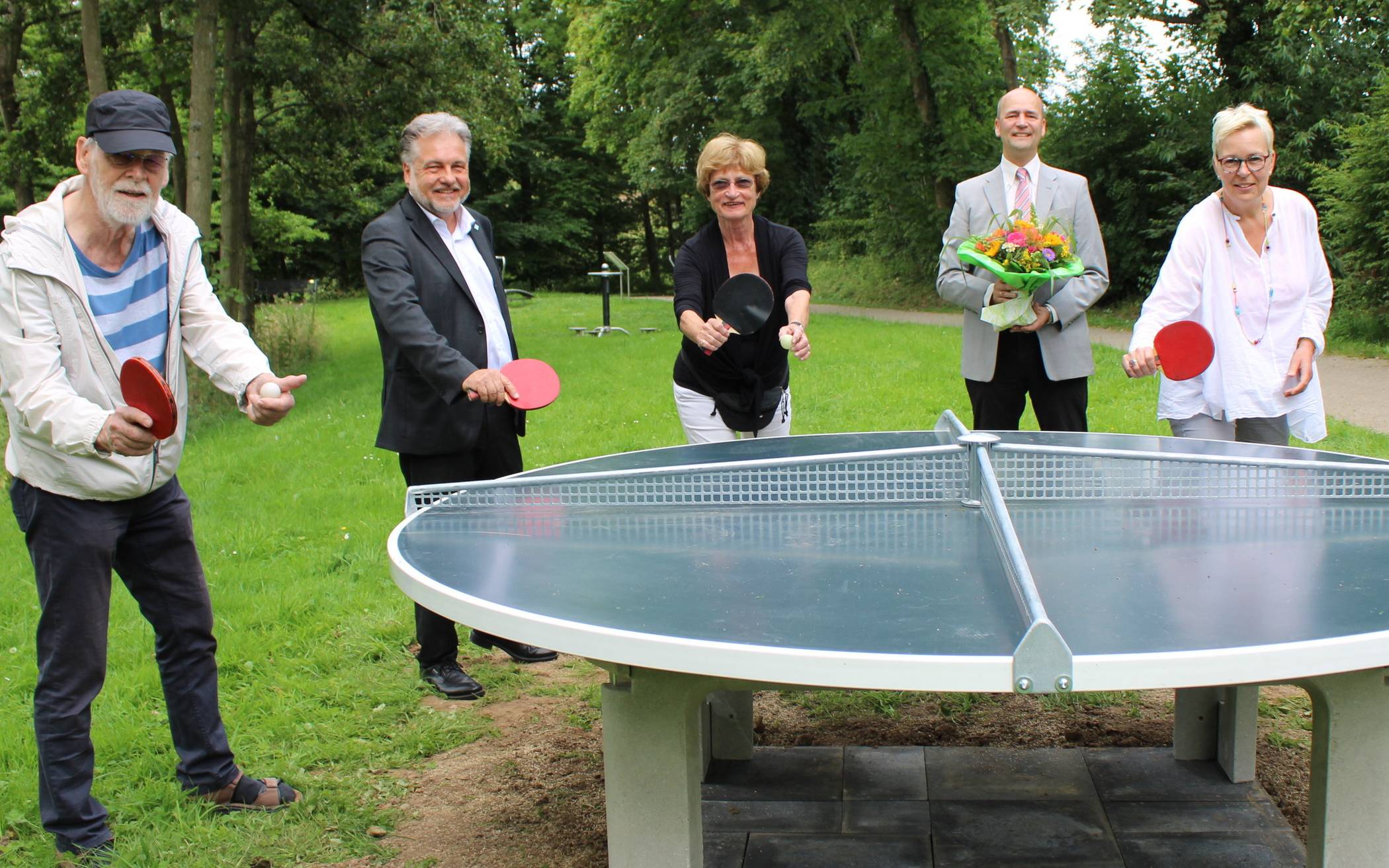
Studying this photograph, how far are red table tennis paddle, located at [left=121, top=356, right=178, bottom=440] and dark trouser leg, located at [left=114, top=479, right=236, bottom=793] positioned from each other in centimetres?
51

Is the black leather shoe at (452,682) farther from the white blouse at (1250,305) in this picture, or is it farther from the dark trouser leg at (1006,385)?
the white blouse at (1250,305)

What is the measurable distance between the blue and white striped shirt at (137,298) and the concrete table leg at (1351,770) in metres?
2.69

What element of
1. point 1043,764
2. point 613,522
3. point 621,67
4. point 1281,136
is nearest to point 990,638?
point 613,522

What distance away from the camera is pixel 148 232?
3.08m

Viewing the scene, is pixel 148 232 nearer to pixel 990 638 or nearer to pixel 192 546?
pixel 192 546

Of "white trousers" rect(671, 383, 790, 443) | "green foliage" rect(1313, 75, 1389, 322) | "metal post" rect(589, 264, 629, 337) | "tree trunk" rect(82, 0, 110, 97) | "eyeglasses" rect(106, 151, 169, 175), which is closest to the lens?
"eyeglasses" rect(106, 151, 169, 175)

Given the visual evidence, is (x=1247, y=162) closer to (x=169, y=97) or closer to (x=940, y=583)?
(x=940, y=583)

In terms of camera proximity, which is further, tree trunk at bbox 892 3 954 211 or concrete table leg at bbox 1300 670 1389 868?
tree trunk at bbox 892 3 954 211

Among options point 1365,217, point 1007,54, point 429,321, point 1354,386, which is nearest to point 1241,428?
point 429,321

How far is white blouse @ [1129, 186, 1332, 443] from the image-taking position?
12.5 feet

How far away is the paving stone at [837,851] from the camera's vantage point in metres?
3.08

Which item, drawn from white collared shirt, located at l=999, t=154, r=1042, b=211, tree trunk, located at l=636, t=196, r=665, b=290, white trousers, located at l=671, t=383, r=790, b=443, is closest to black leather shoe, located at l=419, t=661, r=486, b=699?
white trousers, located at l=671, t=383, r=790, b=443

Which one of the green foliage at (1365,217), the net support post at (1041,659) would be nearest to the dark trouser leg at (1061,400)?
the net support post at (1041,659)

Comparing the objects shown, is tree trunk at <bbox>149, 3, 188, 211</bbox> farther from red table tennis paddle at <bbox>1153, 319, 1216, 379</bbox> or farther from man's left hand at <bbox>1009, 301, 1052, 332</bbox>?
red table tennis paddle at <bbox>1153, 319, 1216, 379</bbox>
